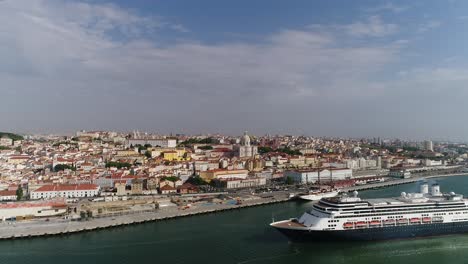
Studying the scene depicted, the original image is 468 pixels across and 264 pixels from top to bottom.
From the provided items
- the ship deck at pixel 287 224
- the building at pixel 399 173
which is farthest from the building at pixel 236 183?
the building at pixel 399 173

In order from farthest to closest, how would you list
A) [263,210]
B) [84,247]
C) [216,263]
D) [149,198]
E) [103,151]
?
[103,151] < [149,198] < [263,210] < [84,247] < [216,263]

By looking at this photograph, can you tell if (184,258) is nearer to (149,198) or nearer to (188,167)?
(149,198)

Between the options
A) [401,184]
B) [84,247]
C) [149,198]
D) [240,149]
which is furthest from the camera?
[240,149]

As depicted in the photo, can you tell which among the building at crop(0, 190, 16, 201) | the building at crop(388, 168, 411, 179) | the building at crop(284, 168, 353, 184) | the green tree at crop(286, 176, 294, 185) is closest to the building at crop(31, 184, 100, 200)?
the building at crop(0, 190, 16, 201)

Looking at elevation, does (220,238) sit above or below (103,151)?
below

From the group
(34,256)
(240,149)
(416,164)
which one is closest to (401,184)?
(416,164)

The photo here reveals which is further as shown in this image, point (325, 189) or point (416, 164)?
point (416, 164)
